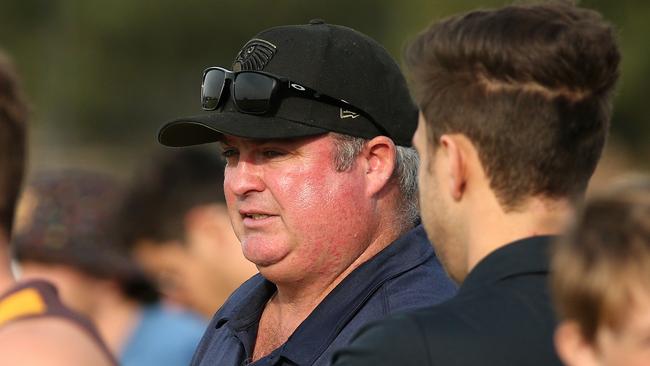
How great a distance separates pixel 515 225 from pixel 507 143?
172mm

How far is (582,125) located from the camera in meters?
2.56

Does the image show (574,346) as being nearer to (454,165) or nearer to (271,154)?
(454,165)

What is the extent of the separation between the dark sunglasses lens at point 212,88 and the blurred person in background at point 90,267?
244 centimetres

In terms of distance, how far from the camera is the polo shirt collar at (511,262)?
2.43 m

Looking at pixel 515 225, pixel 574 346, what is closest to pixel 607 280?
pixel 574 346

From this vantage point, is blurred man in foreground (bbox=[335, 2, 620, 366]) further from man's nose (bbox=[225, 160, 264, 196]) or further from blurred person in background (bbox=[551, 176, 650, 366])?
man's nose (bbox=[225, 160, 264, 196])

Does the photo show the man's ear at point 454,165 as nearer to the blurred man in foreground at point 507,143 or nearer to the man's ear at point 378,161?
the blurred man in foreground at point 507,143

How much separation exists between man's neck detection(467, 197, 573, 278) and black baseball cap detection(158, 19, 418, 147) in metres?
0.98

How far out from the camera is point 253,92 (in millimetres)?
3389

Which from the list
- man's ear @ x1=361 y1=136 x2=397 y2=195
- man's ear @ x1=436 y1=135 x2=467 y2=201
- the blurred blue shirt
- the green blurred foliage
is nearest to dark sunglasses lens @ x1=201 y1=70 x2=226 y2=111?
man's ear @ x1=361 y1=136 x2=397 y2=195

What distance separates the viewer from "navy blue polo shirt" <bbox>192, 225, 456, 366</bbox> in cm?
324

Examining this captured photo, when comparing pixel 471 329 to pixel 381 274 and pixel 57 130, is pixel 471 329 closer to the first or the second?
pixel 381 274

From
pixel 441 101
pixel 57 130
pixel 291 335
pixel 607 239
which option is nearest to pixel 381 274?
pixel 291 335

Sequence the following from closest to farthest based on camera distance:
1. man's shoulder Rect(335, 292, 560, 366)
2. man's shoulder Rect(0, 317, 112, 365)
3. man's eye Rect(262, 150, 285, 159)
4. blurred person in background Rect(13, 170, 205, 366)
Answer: man's shoulder Rect(335, 292, 560, 366) < man's shoulder Rect(0, 317, 112, 365) < man's eye Rect(262, 150, 285, 159) < blurred person in background Rect(13, 170, 205, 366)
